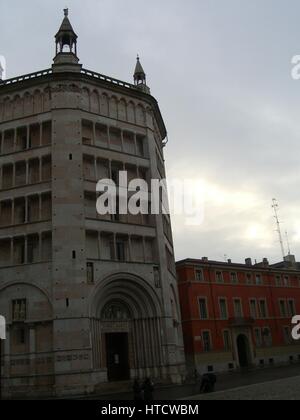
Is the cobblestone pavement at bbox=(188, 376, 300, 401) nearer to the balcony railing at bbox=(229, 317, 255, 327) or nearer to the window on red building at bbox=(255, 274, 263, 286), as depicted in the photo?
the balcony railing at bbox=(229, 317, 255, 327)

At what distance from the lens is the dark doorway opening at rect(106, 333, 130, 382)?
35.2 m

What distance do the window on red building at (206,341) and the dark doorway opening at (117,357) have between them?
16993 millimetres

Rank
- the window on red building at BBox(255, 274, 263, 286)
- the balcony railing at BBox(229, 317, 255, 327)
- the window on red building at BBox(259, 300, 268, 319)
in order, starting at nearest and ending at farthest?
the balcony railing at BBox(229, 317, 255, 327)
the window on red building at BBox(259, 300, 268, 319)
the window on red building at BBox(255, 274, 263, 286)

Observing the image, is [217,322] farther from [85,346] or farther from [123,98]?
[123,98]

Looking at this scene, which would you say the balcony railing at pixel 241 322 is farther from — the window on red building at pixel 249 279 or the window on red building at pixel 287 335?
the window on red building at pixel 287 335

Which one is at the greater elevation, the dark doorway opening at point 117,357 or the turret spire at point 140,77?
the turret spire at point 140,77

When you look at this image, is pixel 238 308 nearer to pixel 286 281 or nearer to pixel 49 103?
pixel 286 281

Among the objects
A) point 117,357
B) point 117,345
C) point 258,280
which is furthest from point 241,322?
point 117,357

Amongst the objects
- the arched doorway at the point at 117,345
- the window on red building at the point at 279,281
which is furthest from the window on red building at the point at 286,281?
Result: the arched doorway at the point at 117,345

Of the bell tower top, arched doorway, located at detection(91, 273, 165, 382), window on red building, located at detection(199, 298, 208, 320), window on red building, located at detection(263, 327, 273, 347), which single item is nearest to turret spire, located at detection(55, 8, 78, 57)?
the bell tower top

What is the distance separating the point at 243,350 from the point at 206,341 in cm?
683

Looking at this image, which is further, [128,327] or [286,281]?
[286,281]

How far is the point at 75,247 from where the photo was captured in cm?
3419

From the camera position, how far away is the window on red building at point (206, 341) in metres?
50.8
